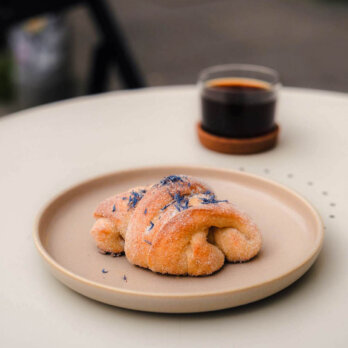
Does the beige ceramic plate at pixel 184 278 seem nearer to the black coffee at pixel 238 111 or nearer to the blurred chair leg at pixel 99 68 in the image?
the black coffee at pixel 238 111

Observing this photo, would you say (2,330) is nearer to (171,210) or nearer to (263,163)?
(171,210)

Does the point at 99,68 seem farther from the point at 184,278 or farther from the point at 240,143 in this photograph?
the point at 184,278

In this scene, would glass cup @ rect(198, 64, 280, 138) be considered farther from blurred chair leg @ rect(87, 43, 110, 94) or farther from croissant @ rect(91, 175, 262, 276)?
blurred chair leg @ rect(87, 43, 110, 94)

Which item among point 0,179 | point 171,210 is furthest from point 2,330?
point 0,179

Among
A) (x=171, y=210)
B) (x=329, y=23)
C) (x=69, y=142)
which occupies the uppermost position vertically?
(x=171, y=210)

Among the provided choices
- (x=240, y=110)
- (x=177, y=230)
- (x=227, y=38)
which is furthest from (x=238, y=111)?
→ (x=227, y=38)

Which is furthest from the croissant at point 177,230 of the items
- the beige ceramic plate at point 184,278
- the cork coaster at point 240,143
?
the cork coaster at point 240,143
